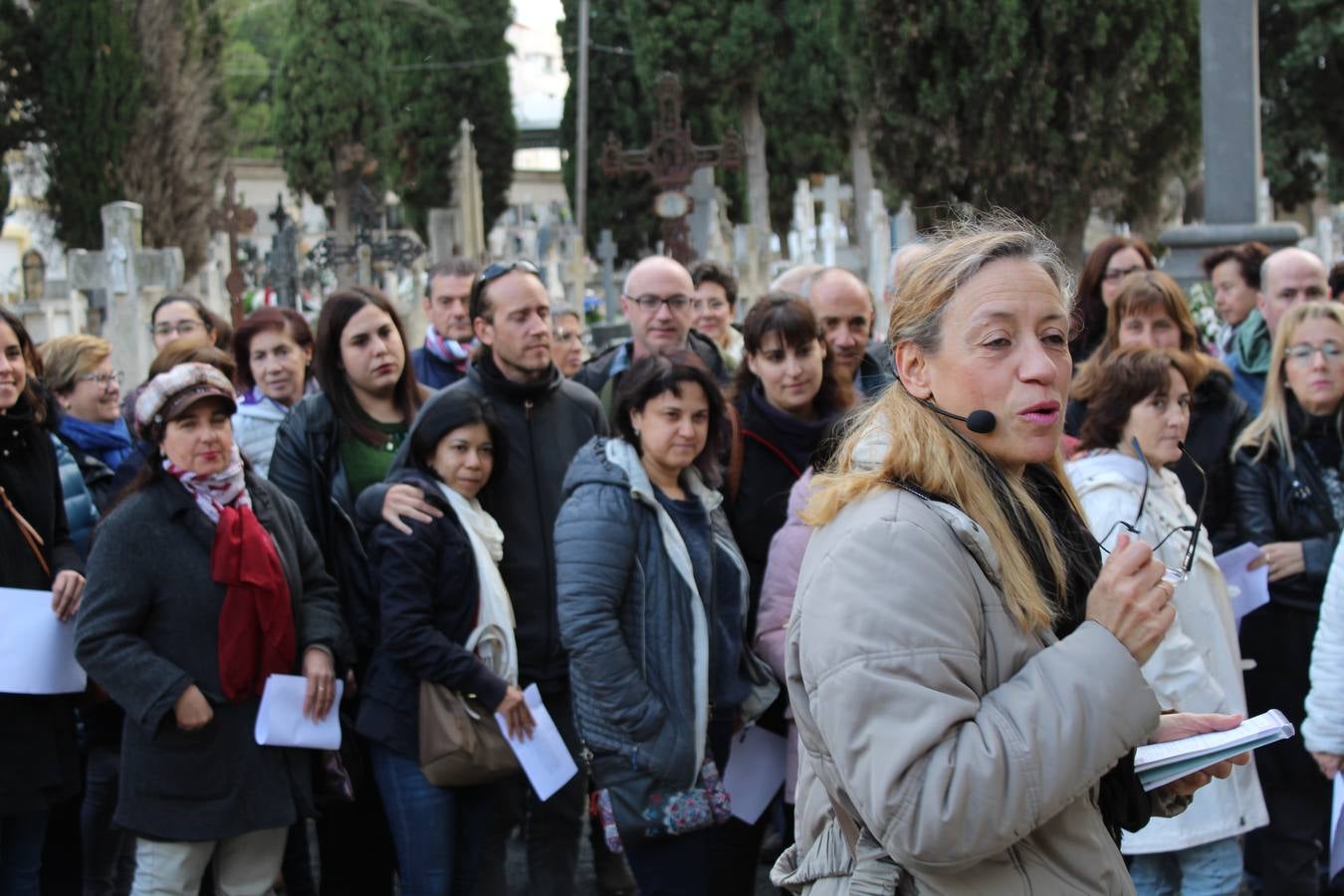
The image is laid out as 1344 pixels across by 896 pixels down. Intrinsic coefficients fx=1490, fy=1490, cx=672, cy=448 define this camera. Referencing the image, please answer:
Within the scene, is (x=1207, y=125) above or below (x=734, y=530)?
above

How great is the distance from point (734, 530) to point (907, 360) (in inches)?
109

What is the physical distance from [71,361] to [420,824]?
234 cm

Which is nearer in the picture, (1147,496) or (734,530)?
(1147,496)

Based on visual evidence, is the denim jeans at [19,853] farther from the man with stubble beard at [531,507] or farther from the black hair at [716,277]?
the black hair at [716,277]

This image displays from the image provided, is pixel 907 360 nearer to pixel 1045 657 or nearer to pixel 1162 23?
pixel 1045 657

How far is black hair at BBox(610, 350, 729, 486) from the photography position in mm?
4500

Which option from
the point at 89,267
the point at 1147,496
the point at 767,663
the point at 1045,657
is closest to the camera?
the point at 1045,657

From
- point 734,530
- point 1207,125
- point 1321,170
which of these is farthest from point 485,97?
point 734,530

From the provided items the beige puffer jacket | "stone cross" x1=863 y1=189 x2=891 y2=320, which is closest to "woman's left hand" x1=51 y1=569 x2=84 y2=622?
the beige puffer jacket

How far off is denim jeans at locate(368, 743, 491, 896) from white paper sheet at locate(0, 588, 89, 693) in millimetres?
946

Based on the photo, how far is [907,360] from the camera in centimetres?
228

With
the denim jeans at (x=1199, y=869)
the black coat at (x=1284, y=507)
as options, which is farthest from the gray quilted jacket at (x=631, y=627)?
the black coat at (x=1284, y=507)

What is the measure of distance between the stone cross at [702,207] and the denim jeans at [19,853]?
16654 millimetres

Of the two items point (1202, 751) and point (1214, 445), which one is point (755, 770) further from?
point (1202, 751)
